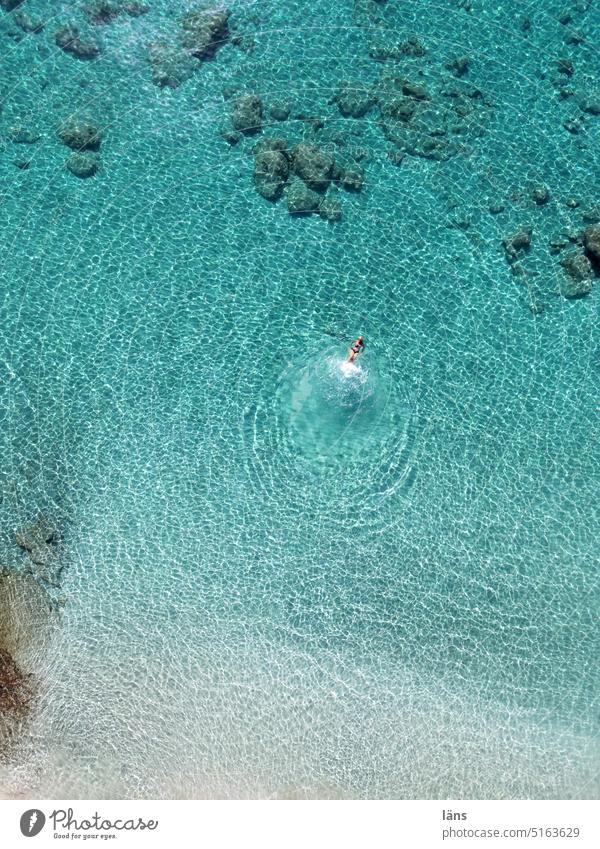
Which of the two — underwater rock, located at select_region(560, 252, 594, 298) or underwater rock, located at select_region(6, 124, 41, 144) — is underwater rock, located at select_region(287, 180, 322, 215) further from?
underwater rock, located at select_region(6, 124, 41, 144)

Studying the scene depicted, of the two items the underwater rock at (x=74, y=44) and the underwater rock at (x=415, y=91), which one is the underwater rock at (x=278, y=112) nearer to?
the underwater rock at (x=415, y=91)

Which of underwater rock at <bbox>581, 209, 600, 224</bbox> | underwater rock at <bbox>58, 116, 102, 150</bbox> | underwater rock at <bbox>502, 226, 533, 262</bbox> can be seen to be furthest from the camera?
underwater rock at <bbox>58, 116, 102, 150</bbox>

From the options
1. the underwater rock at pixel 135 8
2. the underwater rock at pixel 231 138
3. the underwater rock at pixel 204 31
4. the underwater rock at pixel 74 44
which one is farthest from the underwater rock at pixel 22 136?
the underwater rock at pixel 231 138

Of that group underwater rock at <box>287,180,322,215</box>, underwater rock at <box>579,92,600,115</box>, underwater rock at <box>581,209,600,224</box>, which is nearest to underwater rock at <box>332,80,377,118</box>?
underwater rock at <box>287,180,322,215</box>

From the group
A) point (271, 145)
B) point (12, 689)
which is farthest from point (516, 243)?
point (12, 689)

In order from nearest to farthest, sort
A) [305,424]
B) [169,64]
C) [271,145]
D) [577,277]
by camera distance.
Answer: [305,424] → [577,277] → [271,145] → [169,64]

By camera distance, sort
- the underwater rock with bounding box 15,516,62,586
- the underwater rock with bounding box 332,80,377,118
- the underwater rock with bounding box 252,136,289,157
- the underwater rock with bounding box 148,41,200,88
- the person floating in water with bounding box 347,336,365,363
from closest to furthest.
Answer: the underwater rock with bounding box 15,516,62,586 < the person floating in water with bounding box 347,336,365,363 < the underwater rock with bounding box 252,136,289,157 < the underwater rock with bounding box 332,80,377,118 < the underwater rock with bounding box 148,41,200,88

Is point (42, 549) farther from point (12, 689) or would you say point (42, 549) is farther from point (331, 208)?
point (331, 208)
